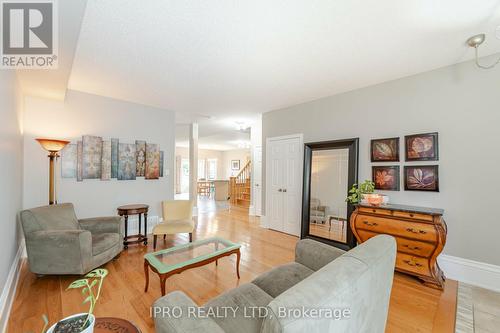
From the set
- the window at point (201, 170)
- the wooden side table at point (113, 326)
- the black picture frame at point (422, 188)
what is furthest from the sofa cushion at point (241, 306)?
the window at point (201, 170)

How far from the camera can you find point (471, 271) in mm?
2445

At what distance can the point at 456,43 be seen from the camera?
2.19 meters

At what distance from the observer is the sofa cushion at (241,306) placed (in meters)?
1.21

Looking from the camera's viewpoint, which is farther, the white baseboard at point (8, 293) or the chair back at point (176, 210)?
the chair back at point (176, 210)

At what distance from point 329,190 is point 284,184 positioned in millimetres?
1057

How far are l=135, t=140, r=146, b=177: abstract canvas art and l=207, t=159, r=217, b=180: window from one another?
798cm

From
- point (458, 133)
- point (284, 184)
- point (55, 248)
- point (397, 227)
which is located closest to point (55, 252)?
point (55, 248)

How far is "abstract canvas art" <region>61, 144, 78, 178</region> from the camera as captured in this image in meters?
3.39

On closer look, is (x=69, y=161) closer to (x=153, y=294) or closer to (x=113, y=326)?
(x=153, y=294)

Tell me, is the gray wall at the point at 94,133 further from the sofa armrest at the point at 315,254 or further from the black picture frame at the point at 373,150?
the black picture frame at the point at 373,150

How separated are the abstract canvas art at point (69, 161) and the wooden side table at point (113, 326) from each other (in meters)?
3.31

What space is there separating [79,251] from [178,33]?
261 cm

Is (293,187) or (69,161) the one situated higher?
(69,161)

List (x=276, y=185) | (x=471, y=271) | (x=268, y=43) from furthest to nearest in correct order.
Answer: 1. (x=276, y=185)
2. (x=471, y=271)
3. (x=268, y=43)
